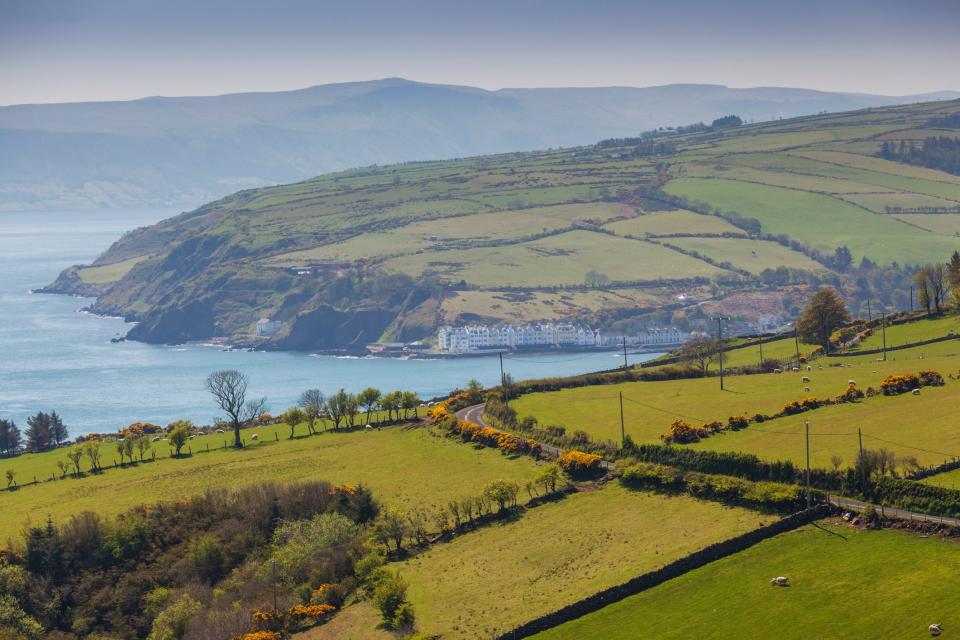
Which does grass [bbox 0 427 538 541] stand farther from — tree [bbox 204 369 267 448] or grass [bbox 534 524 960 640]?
grass [bbox 534 524 960 640]

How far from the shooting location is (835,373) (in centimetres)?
7875

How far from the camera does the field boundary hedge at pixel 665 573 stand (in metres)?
49.6

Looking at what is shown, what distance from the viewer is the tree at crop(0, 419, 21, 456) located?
109 metres

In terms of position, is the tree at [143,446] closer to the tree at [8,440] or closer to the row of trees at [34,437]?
the row of trees at [34,437]

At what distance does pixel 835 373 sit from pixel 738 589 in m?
33.8

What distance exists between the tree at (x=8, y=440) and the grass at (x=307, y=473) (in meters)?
19.1

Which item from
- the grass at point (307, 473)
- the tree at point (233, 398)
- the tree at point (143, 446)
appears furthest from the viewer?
the tree at point (233, 398)

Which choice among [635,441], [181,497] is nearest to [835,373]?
[635,441]

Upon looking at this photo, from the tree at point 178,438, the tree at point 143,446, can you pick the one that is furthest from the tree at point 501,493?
the tree at point 143,446

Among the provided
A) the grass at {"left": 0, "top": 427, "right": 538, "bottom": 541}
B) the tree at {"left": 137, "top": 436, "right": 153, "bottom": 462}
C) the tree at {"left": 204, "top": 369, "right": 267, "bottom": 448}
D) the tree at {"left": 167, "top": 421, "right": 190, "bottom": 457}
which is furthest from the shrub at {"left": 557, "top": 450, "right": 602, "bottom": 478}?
the tree at {"left": 137, "top": 436, "right": 153, "bottom": 462}

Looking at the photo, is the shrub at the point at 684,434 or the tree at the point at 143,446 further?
the tree at the point at 143,446

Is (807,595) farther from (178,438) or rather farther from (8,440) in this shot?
(8,440)

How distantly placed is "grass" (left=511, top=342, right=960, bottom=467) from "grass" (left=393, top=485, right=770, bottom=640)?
19.3 feet

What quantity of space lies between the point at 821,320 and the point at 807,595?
5972 centimetres
